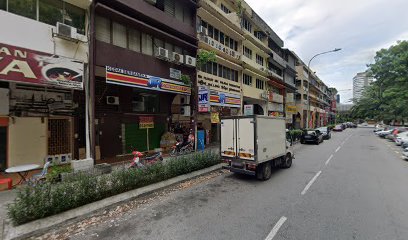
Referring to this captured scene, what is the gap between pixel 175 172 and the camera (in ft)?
28.7

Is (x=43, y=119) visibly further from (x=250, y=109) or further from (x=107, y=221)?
(x=250, y=109)

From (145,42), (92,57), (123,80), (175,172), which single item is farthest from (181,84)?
(175,172)

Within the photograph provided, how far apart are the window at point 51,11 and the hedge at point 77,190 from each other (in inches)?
274

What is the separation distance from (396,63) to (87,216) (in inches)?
1941

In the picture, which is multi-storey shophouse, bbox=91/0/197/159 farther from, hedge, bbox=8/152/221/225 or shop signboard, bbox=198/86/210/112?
hedge, bbox=8/152/221/225

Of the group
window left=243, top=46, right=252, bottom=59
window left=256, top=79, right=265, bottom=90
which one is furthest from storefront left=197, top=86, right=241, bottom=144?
window left=256, top=79, right=265, bottom=90

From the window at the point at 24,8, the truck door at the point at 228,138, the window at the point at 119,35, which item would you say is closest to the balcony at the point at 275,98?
the truck door at the point at 228,138

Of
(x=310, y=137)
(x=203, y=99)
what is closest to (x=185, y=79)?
(x=203, y=99)

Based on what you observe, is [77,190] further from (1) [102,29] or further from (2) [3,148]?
(1) [102,29]

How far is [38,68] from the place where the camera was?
766 cm

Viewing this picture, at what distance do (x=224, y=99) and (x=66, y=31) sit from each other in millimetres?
12535

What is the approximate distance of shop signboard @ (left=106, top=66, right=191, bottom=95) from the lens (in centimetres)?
1018

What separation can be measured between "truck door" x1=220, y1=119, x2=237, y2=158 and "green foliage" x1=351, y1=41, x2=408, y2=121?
38.3 m

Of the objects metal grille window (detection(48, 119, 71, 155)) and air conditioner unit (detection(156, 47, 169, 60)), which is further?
air conditioner unit (detection(156, 47, 169, 60))
